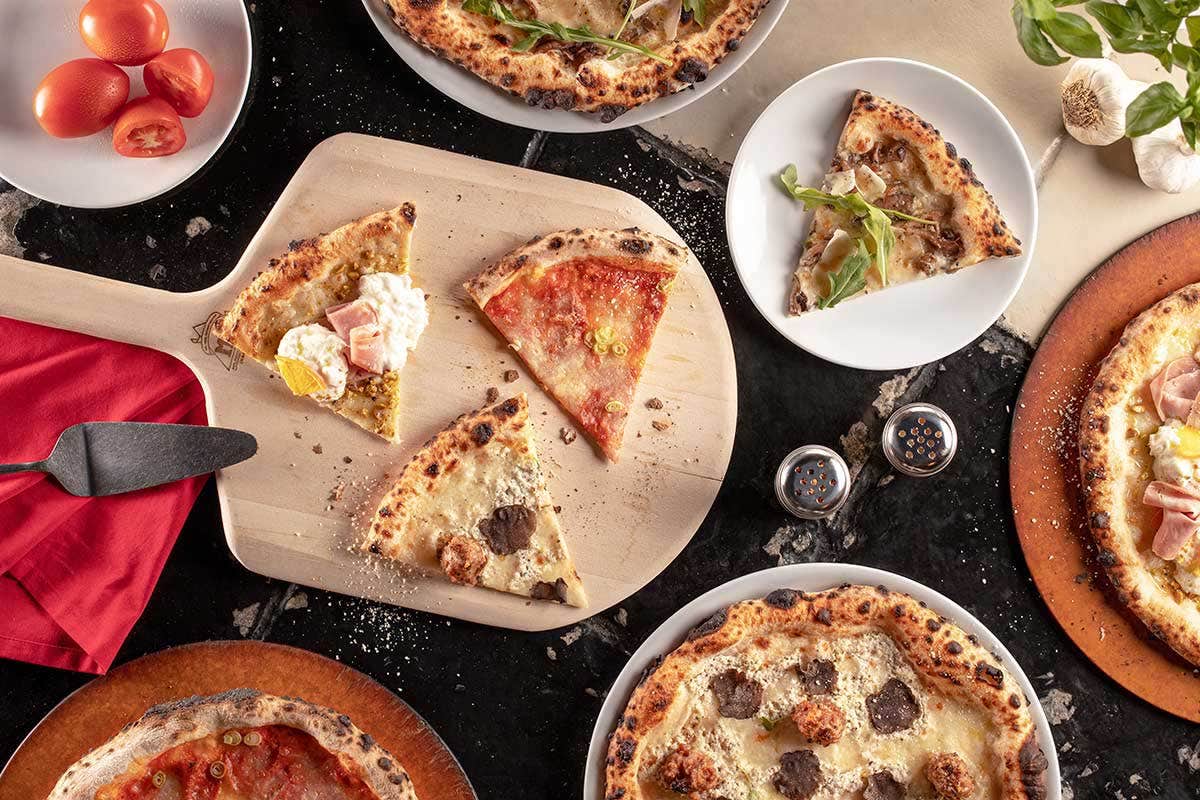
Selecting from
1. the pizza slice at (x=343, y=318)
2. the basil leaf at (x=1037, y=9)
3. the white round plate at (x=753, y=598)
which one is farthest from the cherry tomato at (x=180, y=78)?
the basil leaf at (x=1037, y=9)

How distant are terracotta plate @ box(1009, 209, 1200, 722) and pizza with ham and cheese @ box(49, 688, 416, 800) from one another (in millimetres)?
2705

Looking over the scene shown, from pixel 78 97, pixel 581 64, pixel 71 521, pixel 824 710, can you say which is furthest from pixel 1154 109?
pixel 71 521

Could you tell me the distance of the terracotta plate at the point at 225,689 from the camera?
4.08 meters

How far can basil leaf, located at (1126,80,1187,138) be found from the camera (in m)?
3.59

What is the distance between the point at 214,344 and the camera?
4160mm

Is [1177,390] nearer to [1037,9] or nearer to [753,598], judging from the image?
[1037,9]

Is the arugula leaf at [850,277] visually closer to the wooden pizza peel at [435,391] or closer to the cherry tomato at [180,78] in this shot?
the wooden pizza peel at [435,391]

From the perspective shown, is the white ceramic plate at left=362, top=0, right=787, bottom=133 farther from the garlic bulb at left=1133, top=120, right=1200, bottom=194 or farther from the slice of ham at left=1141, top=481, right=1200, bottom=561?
the slice of ham at left=1141, top=481, right=1200, bottom=561

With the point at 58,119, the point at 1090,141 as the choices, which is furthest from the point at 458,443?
the point at 1090,141

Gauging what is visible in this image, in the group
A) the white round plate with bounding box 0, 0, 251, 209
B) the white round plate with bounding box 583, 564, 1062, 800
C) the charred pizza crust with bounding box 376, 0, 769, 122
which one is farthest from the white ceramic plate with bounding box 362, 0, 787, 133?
the white round plate with bounding box 583, 564, 1062, 800

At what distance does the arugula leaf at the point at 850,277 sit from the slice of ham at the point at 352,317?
176 centimetres

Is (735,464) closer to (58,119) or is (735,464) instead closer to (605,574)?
(605,574)

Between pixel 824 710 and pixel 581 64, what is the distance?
2.64 m

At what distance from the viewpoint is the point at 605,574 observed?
13.8 feet
